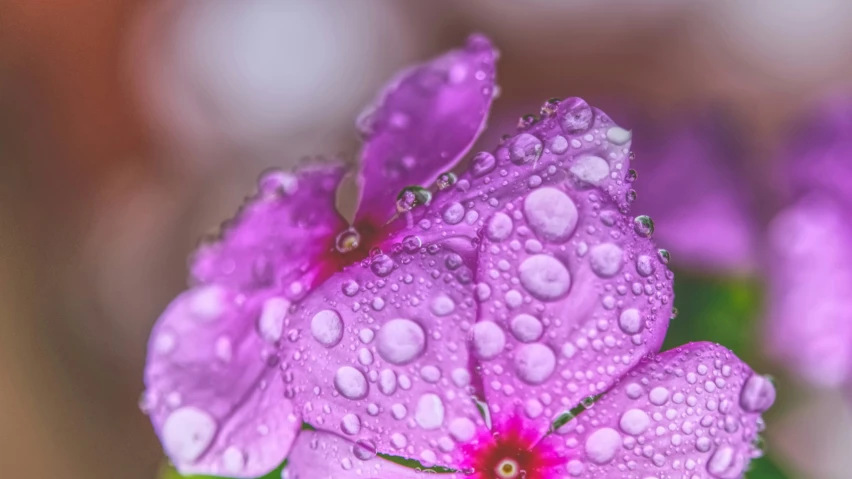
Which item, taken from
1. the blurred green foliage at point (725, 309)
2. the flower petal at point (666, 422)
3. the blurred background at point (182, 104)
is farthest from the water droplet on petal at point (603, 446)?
the blurred background at point (182, 104)

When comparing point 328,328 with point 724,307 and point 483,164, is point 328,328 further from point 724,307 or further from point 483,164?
point 724,307

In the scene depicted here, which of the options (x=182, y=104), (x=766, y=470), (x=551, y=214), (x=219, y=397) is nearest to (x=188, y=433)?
(x=219, y=397)

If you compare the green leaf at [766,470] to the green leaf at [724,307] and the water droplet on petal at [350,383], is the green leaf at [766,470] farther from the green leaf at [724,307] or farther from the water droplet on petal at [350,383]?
the water droplet on petal at [350,383]

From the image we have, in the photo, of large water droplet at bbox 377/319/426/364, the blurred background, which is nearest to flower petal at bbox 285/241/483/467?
large water droplet at bbox 377/319/426/364

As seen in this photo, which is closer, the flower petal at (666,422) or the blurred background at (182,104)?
the flower petal at (666,422)

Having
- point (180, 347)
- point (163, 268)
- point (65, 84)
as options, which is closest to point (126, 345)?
point (163, 268)

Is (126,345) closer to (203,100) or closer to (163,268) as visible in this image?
(163,268)

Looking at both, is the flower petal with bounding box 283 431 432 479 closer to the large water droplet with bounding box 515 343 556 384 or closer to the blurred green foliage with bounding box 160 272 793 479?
the large water droplet with bounding box 515 343 556 384
